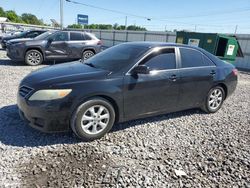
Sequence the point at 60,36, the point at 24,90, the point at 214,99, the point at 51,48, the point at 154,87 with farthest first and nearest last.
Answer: the point at 60,36 < the point at 51,48 < the point at 214,99 < the point at 154,87 < the point at 24,90

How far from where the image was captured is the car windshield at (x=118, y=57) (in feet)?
12.2

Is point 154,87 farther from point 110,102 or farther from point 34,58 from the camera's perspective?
point 34,58

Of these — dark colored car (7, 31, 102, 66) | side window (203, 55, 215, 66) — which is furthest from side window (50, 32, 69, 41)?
side window (203, 55, 215, 66)

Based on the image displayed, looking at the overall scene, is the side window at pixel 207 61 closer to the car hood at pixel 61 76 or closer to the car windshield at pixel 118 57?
the car windshield at pixel 118 57

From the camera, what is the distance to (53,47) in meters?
9.77

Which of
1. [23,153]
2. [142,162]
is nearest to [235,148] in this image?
[142,162]

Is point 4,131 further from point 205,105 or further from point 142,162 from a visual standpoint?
point 205,105

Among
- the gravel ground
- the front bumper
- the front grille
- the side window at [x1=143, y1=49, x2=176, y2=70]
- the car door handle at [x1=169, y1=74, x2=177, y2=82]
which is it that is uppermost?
the side window at [x1=143, y1=49, x2=176, y2=70]

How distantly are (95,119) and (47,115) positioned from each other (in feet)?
2.32

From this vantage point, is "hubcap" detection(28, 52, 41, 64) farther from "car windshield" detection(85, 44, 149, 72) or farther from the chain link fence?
the chain link fence


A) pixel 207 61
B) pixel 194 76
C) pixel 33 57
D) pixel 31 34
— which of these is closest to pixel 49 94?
pixel 194 76

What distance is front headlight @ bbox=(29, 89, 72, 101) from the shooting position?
10.2 feet

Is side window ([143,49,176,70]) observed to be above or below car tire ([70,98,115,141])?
above

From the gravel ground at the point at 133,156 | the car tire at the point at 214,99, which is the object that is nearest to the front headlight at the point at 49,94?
the gravel ground at the point at 133,156
